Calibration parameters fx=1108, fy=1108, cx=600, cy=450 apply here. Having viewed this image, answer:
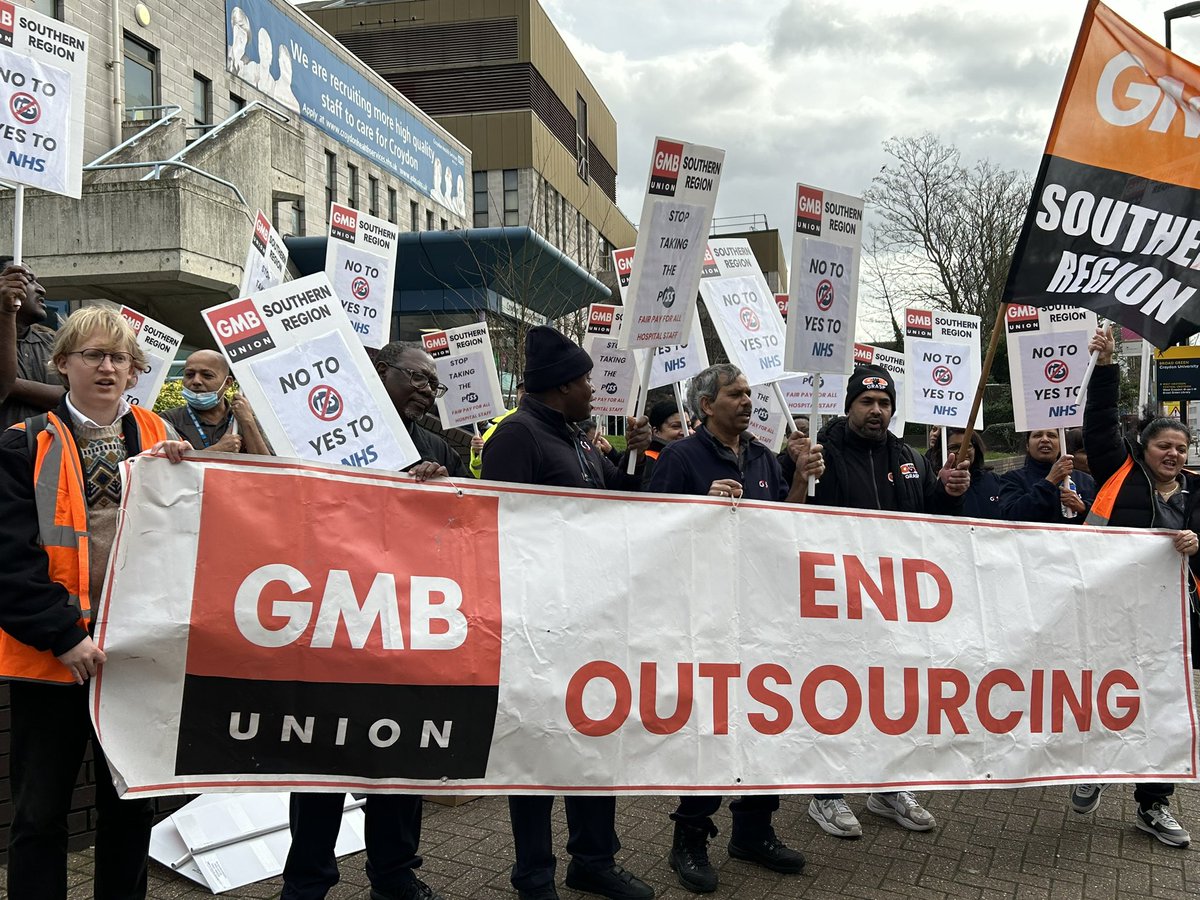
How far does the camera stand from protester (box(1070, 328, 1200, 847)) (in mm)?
5250

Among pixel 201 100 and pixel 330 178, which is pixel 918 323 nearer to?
pixel 201 100

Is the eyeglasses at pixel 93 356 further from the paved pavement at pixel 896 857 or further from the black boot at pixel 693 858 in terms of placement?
the black boot at pixel 693 858

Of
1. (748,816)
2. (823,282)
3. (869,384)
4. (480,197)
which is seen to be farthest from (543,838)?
(480,197)

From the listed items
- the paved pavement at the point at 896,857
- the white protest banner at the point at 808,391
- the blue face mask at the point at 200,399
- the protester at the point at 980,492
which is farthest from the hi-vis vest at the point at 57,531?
the white protest banner at the point at 808,391

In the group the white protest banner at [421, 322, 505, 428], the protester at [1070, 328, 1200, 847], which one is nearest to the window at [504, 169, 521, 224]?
the white protest banner at [421, 322, 505, 428]

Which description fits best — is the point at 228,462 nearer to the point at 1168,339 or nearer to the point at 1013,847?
the point at 1013,847

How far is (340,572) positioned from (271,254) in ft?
14.2

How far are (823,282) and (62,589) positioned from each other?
3.76 m

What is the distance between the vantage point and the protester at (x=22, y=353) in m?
4.69

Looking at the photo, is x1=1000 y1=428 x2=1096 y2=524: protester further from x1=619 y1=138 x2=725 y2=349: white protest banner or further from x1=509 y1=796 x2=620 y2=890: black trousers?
x1=509 y1=796 x2=620 y2=890: black trousers

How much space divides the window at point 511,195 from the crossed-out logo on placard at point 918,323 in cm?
4267

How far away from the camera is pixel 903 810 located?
5363 mm

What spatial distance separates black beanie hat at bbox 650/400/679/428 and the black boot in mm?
3475

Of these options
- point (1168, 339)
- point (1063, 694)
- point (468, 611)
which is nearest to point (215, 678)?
point (468, 611)
